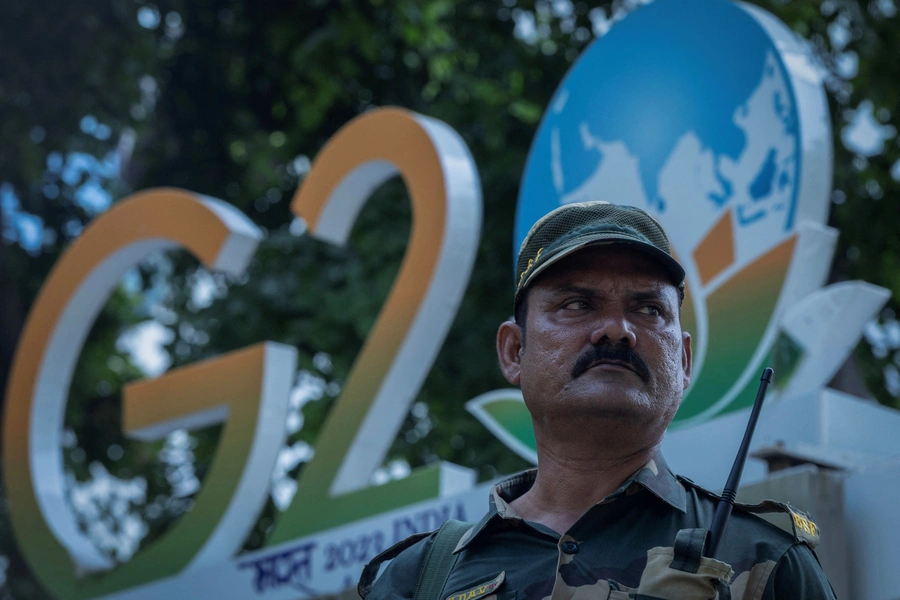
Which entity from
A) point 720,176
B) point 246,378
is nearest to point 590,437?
point 720,176

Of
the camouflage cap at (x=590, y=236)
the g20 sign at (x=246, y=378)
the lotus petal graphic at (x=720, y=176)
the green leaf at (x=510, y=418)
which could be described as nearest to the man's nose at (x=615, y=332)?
the camouflage cap at (x=590, y=236)

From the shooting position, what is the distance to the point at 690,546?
147cm

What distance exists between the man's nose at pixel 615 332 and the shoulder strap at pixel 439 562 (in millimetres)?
357

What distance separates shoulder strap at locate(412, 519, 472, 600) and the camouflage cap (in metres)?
0.35

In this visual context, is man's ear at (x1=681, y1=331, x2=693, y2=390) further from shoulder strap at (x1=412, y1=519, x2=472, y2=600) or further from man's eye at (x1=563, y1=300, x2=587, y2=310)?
shoulder strap at (x1=412, y1=519, x2=472, y2=600)

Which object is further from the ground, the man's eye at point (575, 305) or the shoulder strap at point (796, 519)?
the man's eye at point (575, 305)

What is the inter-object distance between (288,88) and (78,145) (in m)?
1.54

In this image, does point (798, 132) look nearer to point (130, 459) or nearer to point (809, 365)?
point (809, 365)

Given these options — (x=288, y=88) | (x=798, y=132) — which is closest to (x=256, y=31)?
(x=288, y=88)

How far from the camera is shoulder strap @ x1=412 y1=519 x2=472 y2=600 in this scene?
68.1 inches

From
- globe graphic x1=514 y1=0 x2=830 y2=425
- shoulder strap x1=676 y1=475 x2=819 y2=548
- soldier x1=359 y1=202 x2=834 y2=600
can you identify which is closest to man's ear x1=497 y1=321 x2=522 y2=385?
soldier x1=359 y1=202 x2=834 y2=600

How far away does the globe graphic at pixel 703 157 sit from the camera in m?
4.19

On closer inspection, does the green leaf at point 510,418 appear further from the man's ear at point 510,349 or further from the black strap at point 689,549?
the black strap at point 689,549

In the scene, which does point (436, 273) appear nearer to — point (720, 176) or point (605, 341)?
point (720, 176)
